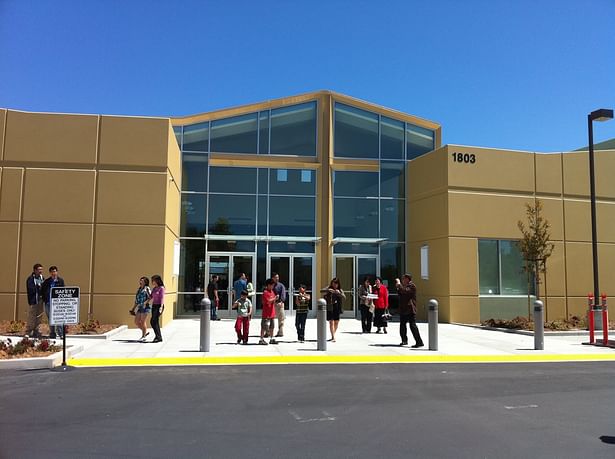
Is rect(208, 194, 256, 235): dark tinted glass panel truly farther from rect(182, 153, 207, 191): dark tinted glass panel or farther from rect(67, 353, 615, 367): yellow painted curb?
rect(67, 353, 615, 367): yellow painted curb

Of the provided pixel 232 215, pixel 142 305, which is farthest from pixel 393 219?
pixel 142 305

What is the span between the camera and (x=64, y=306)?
10.7 meters

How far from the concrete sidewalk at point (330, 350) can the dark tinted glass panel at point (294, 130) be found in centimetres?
889

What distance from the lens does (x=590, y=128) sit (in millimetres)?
16734

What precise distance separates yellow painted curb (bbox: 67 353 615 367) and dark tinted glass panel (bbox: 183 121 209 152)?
12746mm

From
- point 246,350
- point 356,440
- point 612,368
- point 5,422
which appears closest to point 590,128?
point 612,368

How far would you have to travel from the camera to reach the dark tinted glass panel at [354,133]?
23359 mm

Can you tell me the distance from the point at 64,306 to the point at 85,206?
261 inches

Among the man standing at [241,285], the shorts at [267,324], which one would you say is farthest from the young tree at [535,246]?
the shorts at [267,324]

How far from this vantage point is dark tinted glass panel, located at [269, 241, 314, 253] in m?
22.2

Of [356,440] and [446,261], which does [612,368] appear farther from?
[446,261]

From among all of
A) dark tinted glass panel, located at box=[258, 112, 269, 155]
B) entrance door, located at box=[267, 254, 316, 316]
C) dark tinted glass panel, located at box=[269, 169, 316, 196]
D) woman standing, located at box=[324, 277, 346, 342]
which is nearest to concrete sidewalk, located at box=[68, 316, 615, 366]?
woman standing, located at box=[324, 277, 346, 342]

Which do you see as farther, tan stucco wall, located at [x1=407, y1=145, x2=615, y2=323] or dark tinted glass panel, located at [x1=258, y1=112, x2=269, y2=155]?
dark tinted glass panel, located at [x1=258, y1=112, x2=269, y2=155]

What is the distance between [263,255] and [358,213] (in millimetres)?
4365
